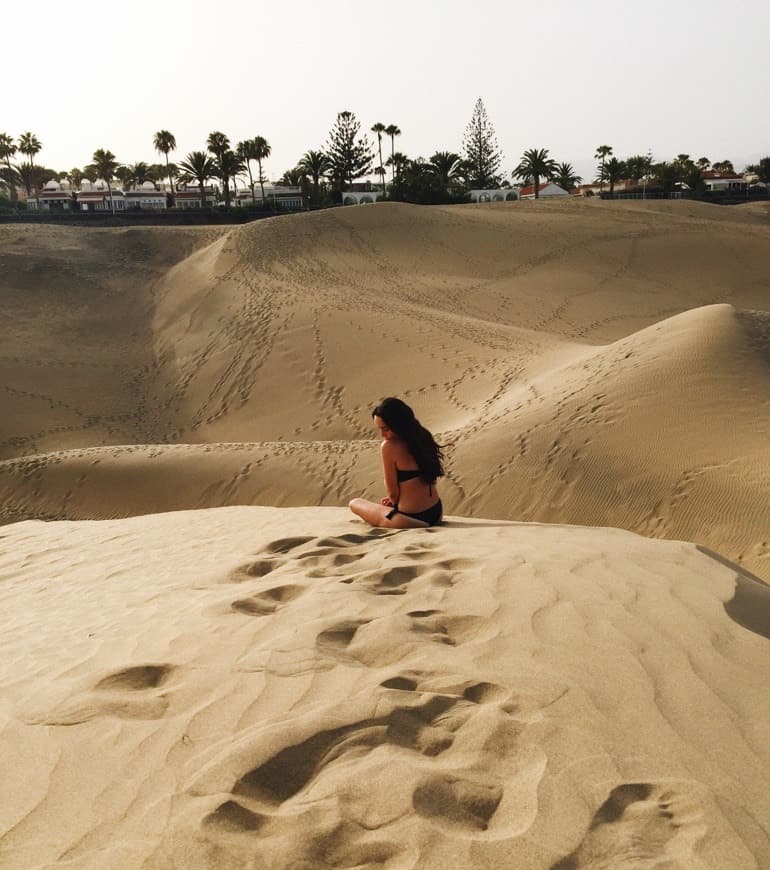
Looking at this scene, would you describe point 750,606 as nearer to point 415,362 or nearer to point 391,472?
point 391,472

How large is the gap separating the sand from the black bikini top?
49 centimetres

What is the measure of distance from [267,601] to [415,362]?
13255mm

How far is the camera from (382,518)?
18.4ft

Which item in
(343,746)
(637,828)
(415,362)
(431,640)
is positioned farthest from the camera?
(415,362)

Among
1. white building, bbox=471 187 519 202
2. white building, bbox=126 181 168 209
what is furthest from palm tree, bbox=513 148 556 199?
white building, bbox=126 181 168 209

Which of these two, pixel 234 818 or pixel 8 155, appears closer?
pixel 234 818

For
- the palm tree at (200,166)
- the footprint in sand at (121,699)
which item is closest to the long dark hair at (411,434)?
the footprint in sand at (121,699)

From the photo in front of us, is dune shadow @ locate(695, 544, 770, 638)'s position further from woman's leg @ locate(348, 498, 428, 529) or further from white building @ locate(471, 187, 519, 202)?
white building @ locate(471, 187, 519, 202)

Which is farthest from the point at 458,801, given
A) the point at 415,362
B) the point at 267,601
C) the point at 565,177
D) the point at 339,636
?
the point at 565,177

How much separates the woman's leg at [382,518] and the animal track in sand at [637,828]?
3.43 m

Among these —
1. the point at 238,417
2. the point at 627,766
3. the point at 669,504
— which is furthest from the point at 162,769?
the point at 238,417

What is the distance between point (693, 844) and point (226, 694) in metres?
1.51

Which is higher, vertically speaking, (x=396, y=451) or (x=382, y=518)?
(x=396, y=451)

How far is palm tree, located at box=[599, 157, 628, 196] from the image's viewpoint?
197 ft
